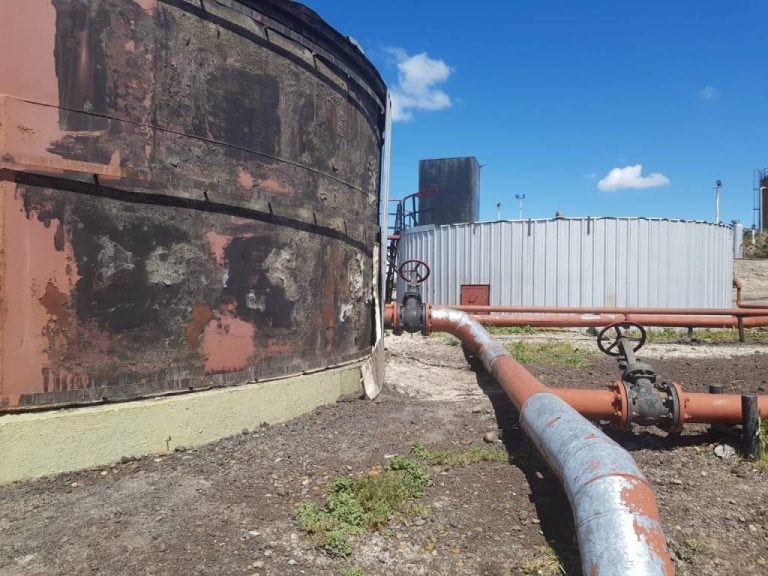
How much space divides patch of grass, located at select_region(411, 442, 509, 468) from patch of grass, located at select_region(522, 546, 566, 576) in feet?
4.40

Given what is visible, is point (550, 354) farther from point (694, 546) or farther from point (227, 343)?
point (694, 546)

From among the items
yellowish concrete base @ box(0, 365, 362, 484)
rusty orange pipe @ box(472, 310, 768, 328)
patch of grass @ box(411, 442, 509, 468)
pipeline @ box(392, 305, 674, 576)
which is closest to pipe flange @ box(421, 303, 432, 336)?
rusty orange pipe @ box(472, 310, 768, 328)

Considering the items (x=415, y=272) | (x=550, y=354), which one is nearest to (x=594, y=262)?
(x=415, y=272)

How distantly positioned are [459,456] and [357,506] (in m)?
1.20

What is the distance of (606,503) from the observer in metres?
2.52

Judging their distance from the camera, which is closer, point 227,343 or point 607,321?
point 227,343

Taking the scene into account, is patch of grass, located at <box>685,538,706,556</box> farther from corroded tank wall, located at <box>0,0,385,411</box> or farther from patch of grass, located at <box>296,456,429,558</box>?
corroded tank wall, located at <box>0,0,385,411</box>

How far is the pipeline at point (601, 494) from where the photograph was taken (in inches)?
87.7

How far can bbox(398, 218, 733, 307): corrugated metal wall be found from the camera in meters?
15.4

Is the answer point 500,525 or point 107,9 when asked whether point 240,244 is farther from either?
point 500,525

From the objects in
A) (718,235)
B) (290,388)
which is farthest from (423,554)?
(718,235)

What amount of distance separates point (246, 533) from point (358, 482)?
881 millimetres

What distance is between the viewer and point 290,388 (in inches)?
212

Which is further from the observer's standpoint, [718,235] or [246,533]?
[718,235]
